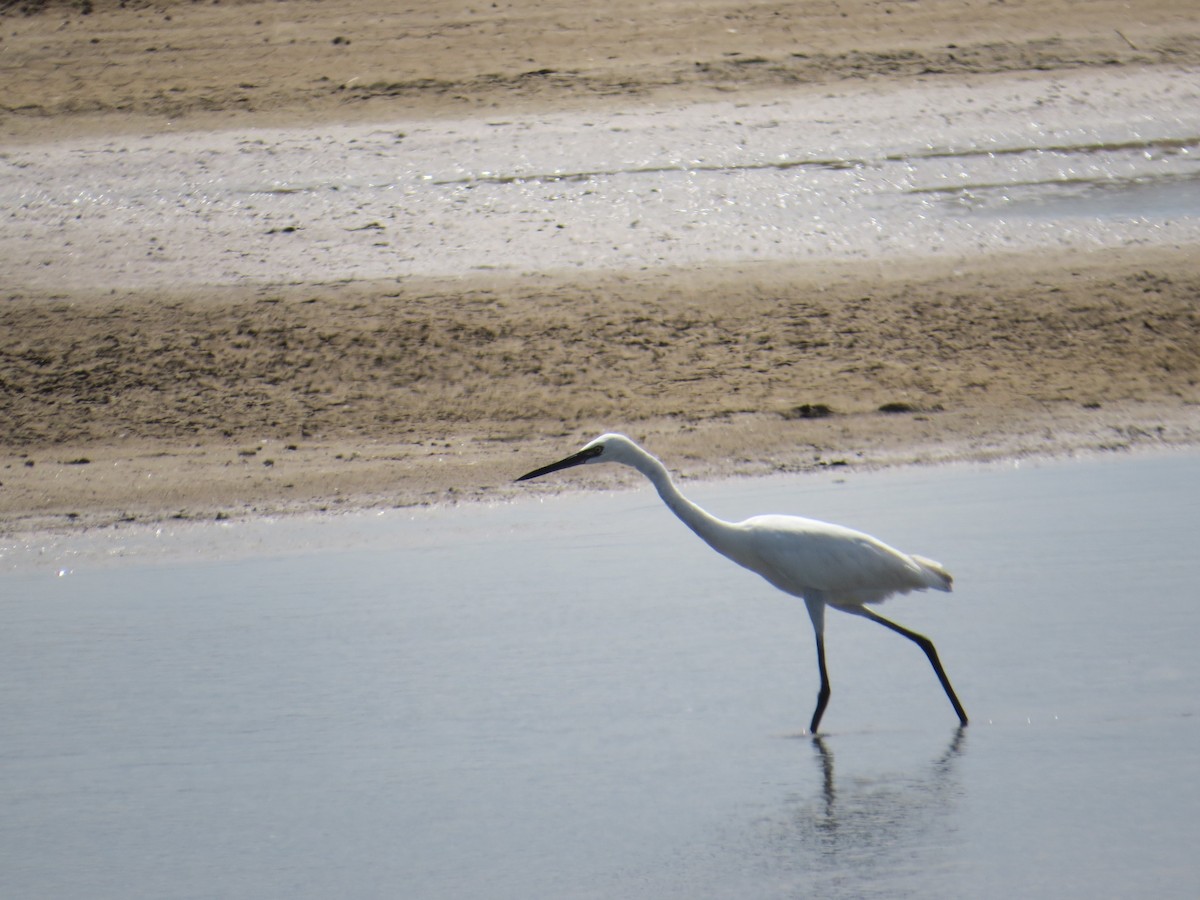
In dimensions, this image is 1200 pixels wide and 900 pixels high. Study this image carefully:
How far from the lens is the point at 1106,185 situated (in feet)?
38.8

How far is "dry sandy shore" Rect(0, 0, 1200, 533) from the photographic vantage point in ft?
Result: 27.5

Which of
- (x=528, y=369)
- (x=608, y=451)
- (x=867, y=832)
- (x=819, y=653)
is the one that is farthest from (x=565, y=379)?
(x=867, y=832)

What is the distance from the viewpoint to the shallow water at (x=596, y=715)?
4613 millimetres

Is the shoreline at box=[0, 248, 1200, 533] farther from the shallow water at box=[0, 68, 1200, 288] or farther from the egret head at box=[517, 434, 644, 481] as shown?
the egret head at box=[517, 434, 644, 481]

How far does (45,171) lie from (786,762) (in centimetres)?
819

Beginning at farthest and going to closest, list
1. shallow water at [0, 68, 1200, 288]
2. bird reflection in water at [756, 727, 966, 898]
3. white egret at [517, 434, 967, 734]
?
shallow water at [0, 68, 1200, 288] → white egret at [517, 434, 967, 734] → bird reflection in water at [756, 727, 966, 898]

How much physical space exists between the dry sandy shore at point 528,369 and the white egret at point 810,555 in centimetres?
235

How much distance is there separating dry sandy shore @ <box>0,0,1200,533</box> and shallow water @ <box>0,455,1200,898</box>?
847mm

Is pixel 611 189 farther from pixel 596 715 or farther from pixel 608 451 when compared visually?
pixel 596 715

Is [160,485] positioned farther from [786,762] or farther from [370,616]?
[786,762]

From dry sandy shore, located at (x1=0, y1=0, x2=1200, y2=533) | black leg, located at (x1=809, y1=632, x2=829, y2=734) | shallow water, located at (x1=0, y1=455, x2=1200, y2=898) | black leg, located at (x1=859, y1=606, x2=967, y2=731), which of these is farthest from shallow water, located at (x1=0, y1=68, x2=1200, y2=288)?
black leg, located at (x1=809, y1=632, x2=829, y2=734)

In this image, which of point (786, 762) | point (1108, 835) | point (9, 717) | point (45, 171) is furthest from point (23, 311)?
point (1108, 835)

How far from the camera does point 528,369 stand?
30.6 ft

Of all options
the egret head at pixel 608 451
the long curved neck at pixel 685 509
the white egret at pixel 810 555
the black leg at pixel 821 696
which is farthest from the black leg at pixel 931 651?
the egret head at pixel 608 451
